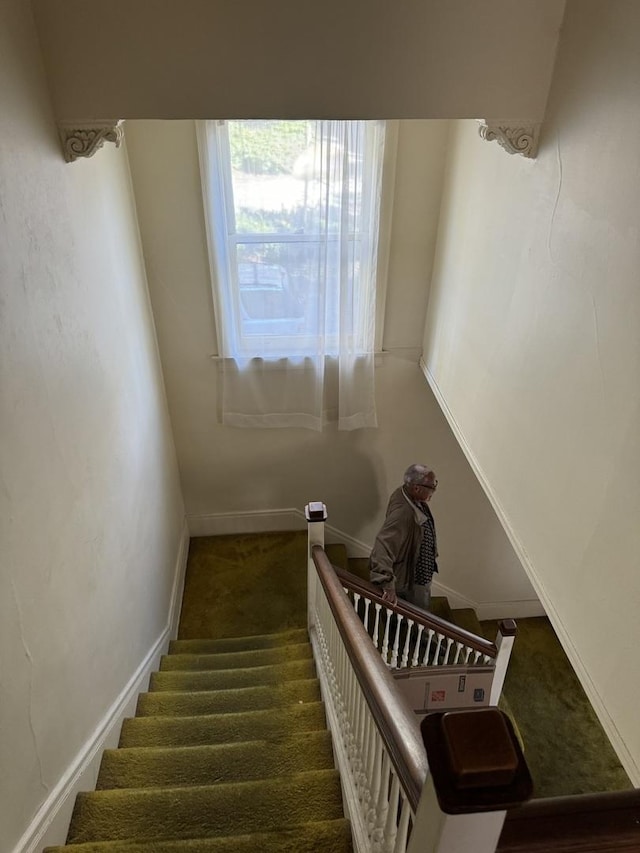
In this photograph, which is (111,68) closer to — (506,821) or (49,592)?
(49,592)

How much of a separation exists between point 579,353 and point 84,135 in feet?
5.87

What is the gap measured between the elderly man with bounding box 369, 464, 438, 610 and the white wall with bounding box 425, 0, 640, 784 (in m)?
0.39

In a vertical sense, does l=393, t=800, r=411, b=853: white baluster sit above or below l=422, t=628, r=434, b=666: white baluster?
above

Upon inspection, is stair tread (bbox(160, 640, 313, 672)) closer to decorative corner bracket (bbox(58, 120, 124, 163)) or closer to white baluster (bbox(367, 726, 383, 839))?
white baluster (bbox(367, 726, 383, 839))

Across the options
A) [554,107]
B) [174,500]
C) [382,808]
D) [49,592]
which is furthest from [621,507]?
[174,500]

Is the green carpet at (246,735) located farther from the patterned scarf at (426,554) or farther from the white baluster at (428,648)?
the patterned scarf at (426,554)

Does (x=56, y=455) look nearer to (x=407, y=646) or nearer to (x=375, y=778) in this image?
(x=375, y=778)

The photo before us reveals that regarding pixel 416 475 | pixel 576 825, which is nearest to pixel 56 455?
pixel 576 825

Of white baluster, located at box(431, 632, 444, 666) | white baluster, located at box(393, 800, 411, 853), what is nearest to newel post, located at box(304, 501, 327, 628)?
white baluster, located at box(431, 632, 444, 666)

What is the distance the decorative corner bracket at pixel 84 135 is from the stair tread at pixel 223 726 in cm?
217

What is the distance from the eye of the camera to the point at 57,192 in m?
1.91

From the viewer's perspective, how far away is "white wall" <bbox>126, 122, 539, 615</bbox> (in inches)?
125

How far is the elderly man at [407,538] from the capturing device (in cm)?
293

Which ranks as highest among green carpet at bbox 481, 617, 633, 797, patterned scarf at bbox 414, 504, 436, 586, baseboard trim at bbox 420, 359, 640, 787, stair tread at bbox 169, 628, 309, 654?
baseboard trim at bbox 420, 359, 640, 787
